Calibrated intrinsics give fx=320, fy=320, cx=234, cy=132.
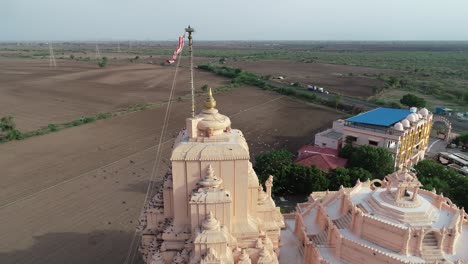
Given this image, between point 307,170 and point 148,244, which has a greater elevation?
point 148,244

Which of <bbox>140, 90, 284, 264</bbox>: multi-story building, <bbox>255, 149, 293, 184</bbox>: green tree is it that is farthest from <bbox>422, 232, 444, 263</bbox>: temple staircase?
<bbox>255, 149, 293, 184</bbox>: green tree

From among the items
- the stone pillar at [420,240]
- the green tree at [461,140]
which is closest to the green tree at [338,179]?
the stone pillar at [420,240]

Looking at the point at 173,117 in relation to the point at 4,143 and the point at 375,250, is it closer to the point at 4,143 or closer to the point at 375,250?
the point at 4,143

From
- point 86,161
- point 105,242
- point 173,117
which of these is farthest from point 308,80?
point 105,242

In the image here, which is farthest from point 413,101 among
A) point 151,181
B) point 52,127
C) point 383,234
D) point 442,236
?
point 52,127

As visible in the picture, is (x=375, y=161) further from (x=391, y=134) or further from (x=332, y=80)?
(x=332, y=80)

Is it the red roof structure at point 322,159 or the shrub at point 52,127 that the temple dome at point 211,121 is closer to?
the red roof structure at point 322,159

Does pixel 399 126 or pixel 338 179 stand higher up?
pixel 399 126
